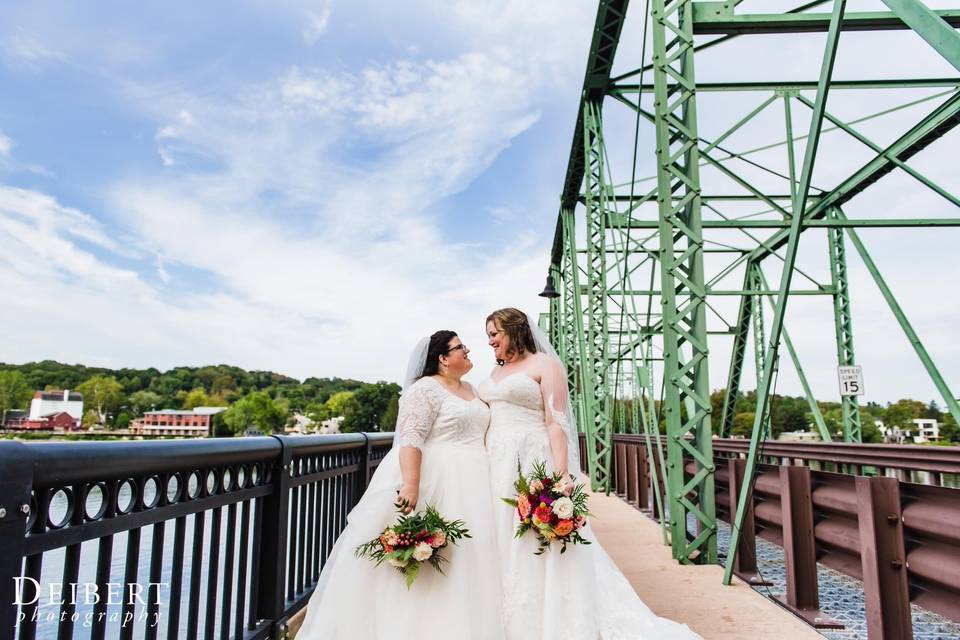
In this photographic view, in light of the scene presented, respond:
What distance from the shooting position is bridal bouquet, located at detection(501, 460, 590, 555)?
3031 millimetres

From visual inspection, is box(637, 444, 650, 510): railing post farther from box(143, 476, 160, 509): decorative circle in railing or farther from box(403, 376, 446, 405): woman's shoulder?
box(143, 476, 160, 509): decorative circle in railing

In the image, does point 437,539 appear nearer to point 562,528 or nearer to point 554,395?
point 562,528

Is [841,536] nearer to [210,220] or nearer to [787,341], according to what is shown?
[787,341]

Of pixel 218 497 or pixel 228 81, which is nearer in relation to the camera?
pixel 218 497

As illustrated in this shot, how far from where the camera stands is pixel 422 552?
9.39 feet

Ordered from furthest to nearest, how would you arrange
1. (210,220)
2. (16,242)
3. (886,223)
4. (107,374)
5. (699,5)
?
(16,242), (210,220), (107,374), (886,223), (699,5)

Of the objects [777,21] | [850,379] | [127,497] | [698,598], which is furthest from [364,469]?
[850,379]

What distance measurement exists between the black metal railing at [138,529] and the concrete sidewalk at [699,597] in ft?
7.56

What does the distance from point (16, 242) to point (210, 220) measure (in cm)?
5078

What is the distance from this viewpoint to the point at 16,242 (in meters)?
123

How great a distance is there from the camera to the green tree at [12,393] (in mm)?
47094

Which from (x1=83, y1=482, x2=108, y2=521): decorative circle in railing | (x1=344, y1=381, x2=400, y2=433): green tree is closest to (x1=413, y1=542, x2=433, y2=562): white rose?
(x1=83, y1=482, x2=108, y2=521): decorative circle in railing

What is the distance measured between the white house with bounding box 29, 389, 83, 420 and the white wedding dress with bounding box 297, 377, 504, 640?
60685 mm

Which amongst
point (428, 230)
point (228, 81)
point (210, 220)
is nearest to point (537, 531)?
point (428, 230)
